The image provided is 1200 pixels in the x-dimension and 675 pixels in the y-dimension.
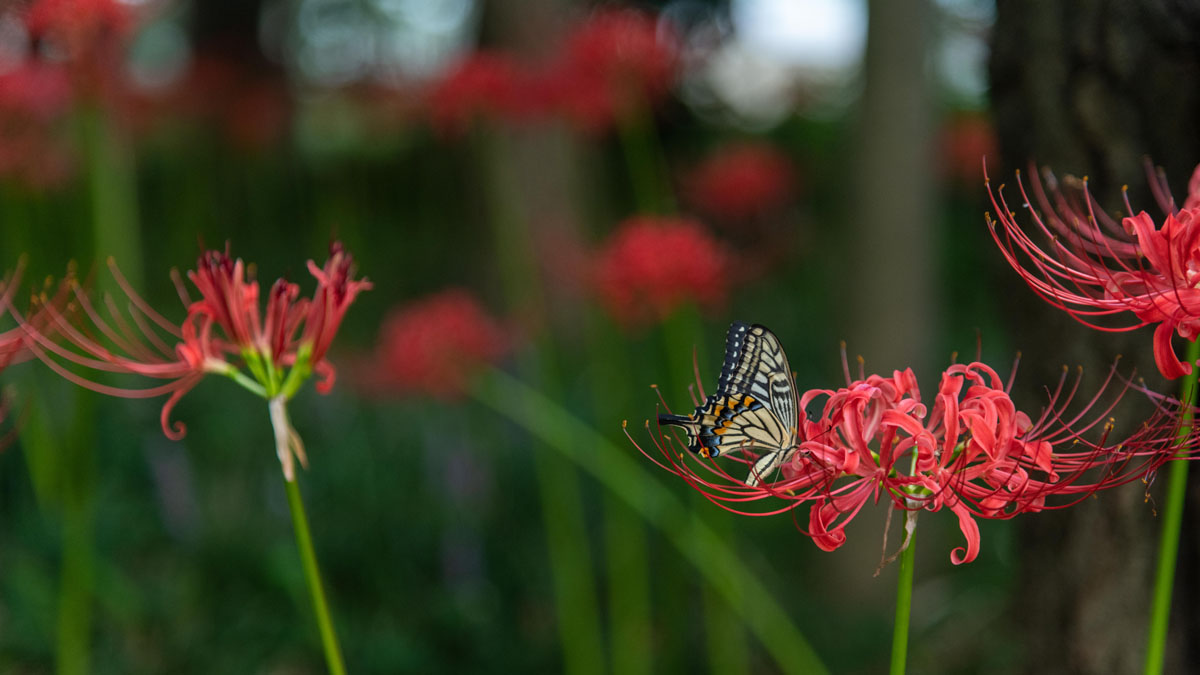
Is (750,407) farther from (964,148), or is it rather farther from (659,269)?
(964,148)

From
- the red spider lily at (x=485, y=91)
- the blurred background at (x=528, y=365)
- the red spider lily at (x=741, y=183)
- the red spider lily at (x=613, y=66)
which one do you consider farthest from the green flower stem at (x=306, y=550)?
the red spider lily at (x=741, y=183)

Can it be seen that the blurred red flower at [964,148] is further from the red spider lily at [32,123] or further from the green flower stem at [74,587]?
the green flower stem at [74,587]

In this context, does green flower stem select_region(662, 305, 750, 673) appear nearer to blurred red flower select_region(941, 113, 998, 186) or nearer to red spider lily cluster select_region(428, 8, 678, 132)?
red spider lily cluster select_region(428, 8, 678, 132)

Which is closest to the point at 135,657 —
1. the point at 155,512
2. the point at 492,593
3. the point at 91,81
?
the point at 155,512

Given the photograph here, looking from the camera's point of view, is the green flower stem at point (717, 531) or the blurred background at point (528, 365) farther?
the green flower stem at point (717, 531)

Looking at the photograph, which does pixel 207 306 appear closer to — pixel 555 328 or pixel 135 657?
pixel 135 657

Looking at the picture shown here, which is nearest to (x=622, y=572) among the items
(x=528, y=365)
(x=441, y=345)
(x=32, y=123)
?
(x=441, y=345)
